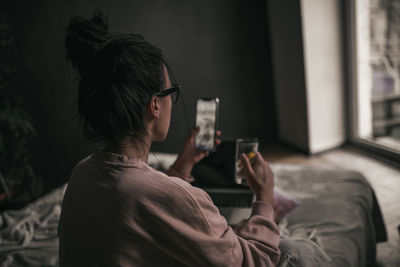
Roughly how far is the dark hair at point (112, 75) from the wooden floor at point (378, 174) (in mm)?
1434

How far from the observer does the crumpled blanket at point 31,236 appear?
111cm

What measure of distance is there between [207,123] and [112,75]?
0.61 meters

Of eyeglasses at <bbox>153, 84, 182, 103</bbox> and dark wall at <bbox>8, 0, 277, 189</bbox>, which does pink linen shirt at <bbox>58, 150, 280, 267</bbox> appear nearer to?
eyeglasses at <bbox>153, 84, 182, 103</bbox>

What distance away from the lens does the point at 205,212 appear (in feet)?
2.07

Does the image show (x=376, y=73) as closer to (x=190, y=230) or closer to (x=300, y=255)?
(x=300, y=255)

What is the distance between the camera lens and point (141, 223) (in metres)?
0.60

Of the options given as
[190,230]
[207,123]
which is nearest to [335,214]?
[207,123]

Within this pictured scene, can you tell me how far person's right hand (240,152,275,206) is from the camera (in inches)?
33.5

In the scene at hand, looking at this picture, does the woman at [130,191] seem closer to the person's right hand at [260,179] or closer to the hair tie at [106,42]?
the hair tie at [106,42]

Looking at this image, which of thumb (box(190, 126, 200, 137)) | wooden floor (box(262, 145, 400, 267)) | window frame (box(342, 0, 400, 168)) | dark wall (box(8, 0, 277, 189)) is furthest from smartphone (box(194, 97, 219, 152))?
window frame (box(342, 0, 400, 168))

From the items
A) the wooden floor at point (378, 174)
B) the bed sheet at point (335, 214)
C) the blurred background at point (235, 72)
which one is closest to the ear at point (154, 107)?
the bed sheet at point (335, 214)

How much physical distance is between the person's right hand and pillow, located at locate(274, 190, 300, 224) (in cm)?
38

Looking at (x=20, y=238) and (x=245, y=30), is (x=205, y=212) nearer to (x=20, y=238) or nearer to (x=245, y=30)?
(x=20, y=238)

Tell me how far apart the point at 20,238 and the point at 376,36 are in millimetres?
3219
